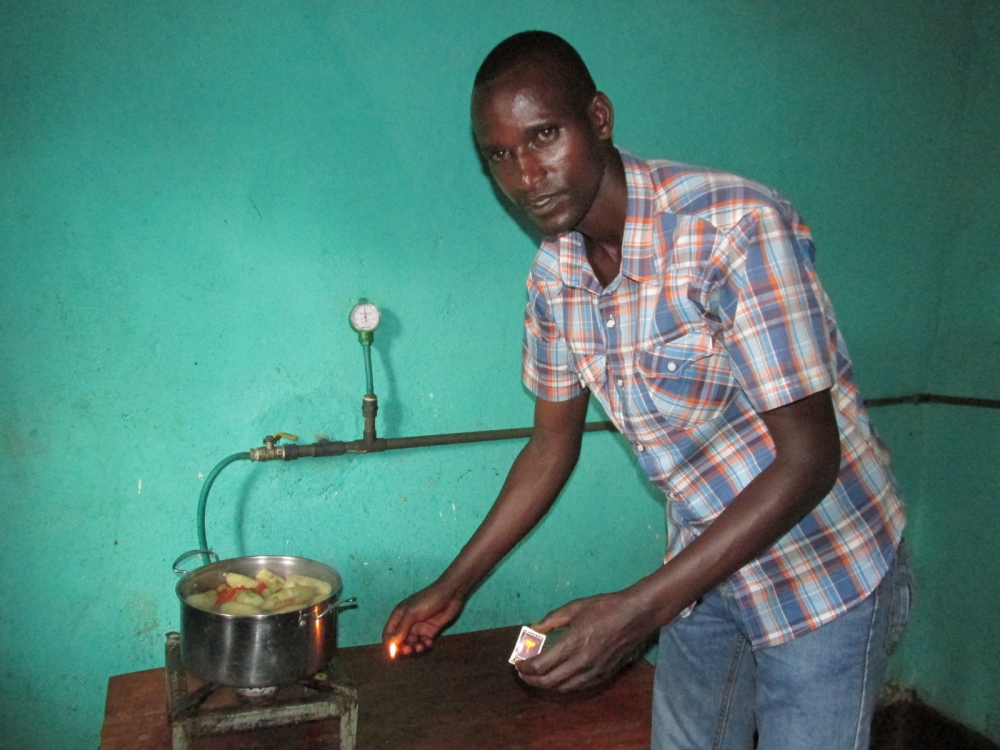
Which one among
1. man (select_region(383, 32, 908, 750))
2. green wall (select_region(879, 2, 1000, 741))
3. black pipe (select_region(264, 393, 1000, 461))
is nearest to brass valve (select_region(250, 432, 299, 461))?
black pipe (select_region(264, 393, 1000, 461))

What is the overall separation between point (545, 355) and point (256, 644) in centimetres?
85

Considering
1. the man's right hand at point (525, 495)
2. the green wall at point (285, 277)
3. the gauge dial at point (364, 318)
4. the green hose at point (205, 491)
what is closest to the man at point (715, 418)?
the man's right hand at point (525, 495)

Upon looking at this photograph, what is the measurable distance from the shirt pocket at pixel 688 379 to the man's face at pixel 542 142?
0.29 meters

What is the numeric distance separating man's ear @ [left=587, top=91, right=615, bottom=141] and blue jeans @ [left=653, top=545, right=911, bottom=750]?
2.84ft

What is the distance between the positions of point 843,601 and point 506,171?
941mm

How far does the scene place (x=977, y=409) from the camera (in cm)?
278

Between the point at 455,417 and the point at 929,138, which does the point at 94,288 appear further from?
the point at 929,138

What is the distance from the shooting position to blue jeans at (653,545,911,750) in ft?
4.51

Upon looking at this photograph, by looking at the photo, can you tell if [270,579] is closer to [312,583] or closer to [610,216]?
[312,583]

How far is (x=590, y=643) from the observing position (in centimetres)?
128

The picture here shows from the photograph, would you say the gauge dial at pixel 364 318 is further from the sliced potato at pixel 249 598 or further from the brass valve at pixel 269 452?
the sliced potato at pixel 249 598

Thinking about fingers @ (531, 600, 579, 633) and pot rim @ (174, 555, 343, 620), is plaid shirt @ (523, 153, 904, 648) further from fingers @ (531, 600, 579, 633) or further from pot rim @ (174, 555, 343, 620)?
pot rim @ (174, 555, 343, 620)

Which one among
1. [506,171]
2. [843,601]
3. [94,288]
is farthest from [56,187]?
[843,601]

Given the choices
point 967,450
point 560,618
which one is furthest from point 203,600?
point 967,450
